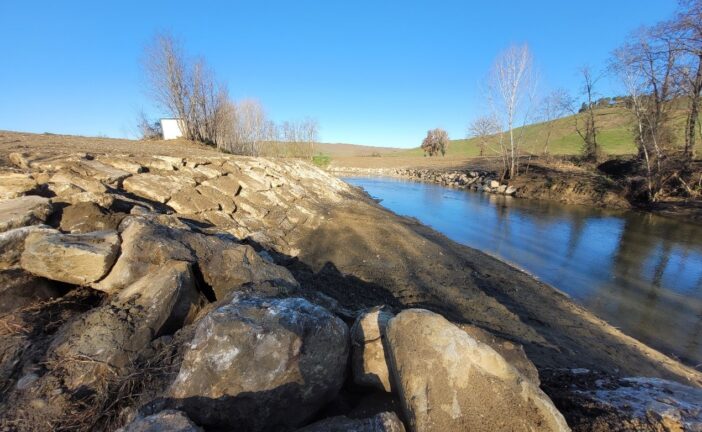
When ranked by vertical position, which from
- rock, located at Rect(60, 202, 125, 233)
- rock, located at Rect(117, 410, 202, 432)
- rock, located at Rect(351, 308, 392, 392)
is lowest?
rock, located at Rect(351, 308, 392, 392)

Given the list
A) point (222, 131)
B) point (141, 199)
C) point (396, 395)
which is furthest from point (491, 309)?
point (222, 131)

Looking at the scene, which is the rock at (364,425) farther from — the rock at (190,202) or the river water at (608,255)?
the rock at (190,202)

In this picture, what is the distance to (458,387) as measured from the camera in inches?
84.2

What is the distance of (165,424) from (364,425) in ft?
Answer: 3.66

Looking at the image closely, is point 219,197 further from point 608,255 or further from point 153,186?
point 608,255

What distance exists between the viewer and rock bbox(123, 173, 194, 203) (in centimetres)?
718

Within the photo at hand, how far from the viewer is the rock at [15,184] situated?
487cm

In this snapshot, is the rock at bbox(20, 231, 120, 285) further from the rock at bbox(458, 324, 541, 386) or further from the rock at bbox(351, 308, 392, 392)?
the rock at bbox(458, 324, 541, 386)

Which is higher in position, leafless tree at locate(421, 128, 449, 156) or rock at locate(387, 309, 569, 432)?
leafless tree at locate(421, 128, 449, 156)

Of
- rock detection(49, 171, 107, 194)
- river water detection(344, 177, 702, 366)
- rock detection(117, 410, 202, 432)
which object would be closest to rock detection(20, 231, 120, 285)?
rock detection(117, 410, 202, 432)

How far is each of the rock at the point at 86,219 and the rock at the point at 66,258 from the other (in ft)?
3.04

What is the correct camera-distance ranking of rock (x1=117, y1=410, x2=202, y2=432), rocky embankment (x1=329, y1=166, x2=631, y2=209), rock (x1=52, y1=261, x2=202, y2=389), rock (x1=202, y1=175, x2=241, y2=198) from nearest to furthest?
1. rock (x1=117, y1=410, x2=202, y2=432)
2. rock (x1=52, y1=261, x2=202, y2=389)
3. rock (x1=202, y1=175, x2=241, y2=198)
4. rocky embankment (x1=329, y1=166, x2=631, y2=209)

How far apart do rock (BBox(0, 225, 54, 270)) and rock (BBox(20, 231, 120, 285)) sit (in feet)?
0.29

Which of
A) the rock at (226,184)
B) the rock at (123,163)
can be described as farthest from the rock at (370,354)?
the rock at (123,163)
